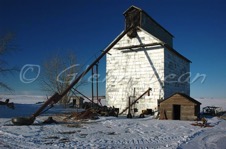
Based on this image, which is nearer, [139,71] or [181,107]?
[181,107]

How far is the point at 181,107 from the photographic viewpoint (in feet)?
65.3

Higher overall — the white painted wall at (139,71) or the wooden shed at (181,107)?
the white painted wall at (139,71)

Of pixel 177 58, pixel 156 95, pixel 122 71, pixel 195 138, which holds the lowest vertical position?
pixel 195 138

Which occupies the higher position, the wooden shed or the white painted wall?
the white painted wall

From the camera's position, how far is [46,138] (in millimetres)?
10891

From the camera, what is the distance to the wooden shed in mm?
19375

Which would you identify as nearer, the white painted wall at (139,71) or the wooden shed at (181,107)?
the wooden shed at (181,107)

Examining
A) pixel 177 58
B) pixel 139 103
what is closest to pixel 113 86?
pixel 139 103

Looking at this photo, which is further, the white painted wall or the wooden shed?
the white painted wall

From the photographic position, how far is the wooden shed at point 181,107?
19.4 m

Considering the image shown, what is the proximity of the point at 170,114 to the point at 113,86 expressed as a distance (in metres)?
8.41

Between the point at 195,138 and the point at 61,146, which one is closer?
the point at 61,146

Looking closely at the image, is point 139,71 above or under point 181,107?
above

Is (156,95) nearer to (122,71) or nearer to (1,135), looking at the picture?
(122,71)
